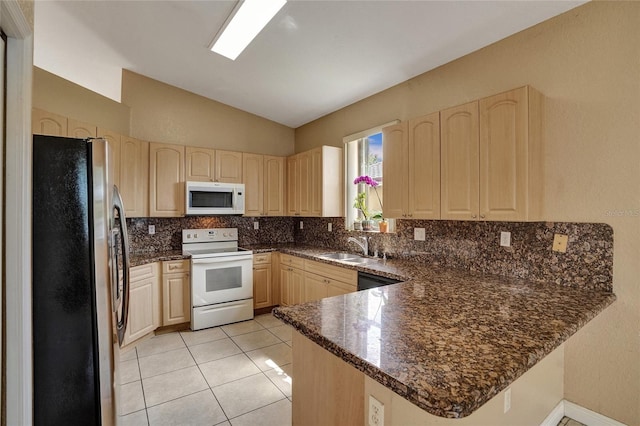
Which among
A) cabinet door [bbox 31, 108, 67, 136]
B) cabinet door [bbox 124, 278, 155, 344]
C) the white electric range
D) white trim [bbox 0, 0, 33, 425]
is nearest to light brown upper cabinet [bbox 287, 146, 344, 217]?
the white electric range

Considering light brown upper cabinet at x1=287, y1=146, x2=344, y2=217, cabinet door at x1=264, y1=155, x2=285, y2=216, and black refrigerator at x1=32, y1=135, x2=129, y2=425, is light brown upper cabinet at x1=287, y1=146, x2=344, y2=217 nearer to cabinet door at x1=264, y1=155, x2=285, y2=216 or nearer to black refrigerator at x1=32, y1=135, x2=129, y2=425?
cabinet door at x1=264, y1=155, x2=285, y2=216

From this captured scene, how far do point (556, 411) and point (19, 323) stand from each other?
2.79 m

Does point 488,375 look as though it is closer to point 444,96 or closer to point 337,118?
point 444,96

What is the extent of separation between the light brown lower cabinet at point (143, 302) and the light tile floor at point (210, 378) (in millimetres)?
158

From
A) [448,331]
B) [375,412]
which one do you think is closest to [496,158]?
[448,331]

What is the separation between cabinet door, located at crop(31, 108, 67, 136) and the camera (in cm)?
257

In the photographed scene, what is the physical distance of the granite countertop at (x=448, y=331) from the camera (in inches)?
34.8

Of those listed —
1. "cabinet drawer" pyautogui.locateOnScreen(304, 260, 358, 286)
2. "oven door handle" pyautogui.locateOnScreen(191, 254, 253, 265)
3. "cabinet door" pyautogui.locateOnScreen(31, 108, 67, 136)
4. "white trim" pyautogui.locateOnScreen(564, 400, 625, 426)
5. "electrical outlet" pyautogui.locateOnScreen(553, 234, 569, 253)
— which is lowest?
"white trim" pyautogui.locateOnScreen(564, 400, 625, 426)

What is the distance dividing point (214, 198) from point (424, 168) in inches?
99.7

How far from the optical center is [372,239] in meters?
3.50

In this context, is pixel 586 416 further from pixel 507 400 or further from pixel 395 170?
pixel 395 170

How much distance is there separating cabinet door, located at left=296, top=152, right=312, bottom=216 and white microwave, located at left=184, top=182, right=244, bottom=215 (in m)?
0.77

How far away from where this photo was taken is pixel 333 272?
3.11 metres

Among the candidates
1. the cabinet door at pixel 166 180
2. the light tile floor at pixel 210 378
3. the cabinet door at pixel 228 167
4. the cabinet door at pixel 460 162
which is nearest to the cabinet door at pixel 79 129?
the cabinet door at pixel 166 180
